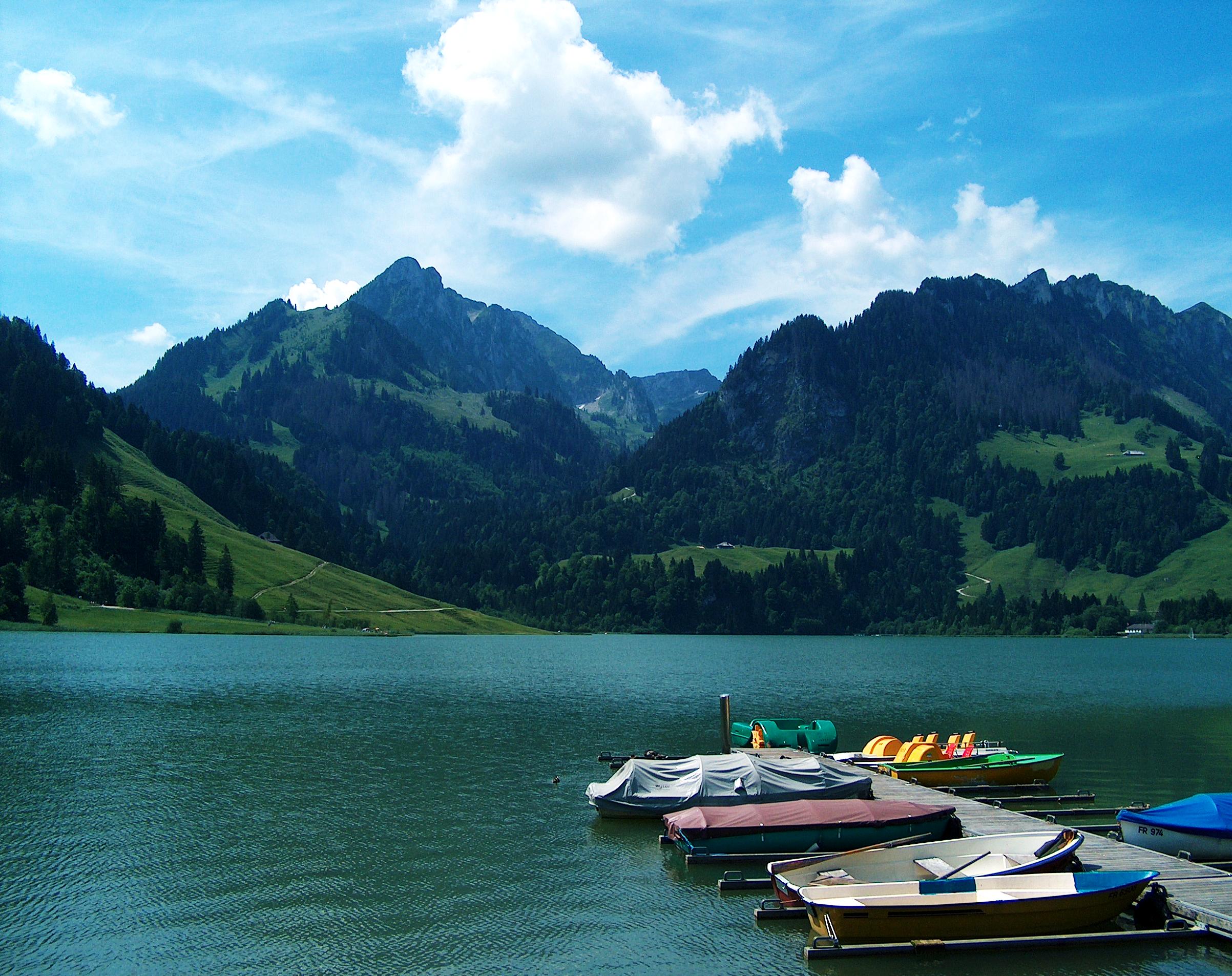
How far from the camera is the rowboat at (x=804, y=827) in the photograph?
43.3 metres

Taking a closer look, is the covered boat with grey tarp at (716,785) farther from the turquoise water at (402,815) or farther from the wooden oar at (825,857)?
the wooden oar at (825,857)

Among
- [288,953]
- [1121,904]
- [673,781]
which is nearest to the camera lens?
[288,953]

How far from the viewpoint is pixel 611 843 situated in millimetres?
46375

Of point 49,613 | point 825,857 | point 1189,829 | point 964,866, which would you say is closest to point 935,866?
point 964,866

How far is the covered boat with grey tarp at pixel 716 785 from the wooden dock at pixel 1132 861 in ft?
13.1

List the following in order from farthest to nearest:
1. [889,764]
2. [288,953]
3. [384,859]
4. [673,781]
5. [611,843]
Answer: [889,764], [673,781], [611,843], [384,859], [288,953]

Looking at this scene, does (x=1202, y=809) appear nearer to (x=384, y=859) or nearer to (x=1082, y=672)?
(x=384, y=859)

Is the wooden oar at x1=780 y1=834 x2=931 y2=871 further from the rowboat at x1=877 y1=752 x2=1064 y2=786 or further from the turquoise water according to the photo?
the rowboat at x1=877 y1=752 x2=1064 y2=786

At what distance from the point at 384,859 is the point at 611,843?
1114 cm

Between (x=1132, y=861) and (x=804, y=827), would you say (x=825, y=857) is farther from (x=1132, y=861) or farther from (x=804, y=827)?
(x=1132, y=861)

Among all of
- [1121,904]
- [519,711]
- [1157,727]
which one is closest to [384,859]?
[1121,904]

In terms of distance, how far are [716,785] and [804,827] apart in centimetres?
796

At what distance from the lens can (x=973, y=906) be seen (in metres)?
32.8

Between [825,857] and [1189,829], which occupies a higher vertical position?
[1189,829]
